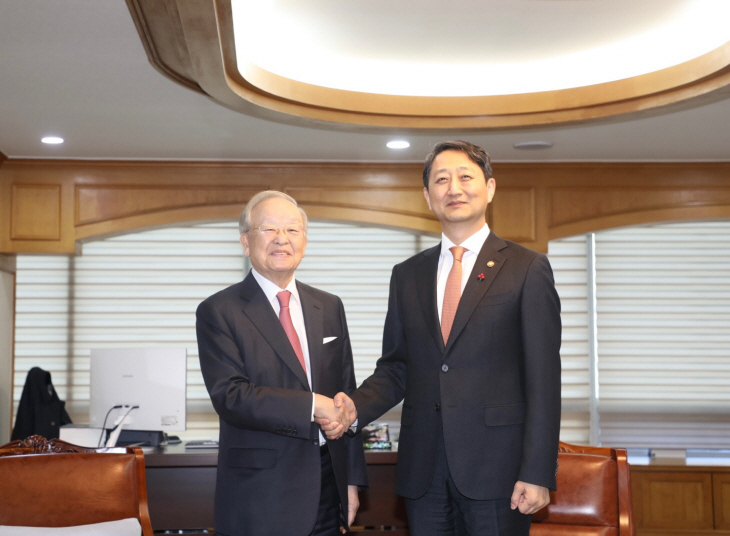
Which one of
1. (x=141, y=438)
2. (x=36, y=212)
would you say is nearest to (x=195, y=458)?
(x=141, y=438)

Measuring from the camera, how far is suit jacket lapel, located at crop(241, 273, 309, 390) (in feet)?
7.39

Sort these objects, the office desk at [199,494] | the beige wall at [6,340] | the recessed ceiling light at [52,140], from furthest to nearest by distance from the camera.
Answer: the beige wall at [6,340], the recessed ceiling light at [52,140], the office desk at [199,494]

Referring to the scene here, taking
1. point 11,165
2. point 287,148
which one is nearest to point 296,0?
point 287,148

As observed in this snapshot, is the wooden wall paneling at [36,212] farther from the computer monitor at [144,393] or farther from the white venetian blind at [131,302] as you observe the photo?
the computer monitor at [144,393]

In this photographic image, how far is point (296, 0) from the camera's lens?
3.66m

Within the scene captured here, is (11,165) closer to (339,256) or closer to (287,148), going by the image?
(287,148)

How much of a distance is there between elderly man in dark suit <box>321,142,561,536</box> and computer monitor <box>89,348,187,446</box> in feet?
7.02

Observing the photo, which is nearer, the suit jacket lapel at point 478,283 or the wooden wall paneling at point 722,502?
the suit jacket lapel at point 478,283

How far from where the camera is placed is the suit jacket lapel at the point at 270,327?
2254 millimetres

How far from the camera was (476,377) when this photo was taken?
2.05 metres

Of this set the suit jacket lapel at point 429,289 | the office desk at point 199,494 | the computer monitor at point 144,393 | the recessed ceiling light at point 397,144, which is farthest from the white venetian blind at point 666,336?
the suit jacket lapel at point 429,289

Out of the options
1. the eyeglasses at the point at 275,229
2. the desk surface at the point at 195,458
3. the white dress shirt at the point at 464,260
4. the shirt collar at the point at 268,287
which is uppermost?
the eyeglasses at the point at 275,229

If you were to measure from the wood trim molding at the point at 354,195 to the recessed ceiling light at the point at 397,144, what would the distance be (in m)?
0.60

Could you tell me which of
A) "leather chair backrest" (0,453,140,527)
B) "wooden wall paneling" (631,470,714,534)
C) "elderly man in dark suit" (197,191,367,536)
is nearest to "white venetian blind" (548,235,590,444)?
"wooden wall paneling" (631,470,714,534)
